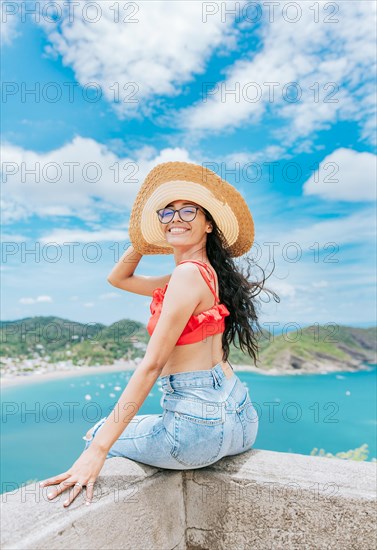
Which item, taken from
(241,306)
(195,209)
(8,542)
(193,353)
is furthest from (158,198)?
(8,542)

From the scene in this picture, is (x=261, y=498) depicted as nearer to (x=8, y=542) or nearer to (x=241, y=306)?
(x=241, y=306)

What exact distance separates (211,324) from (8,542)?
3.27 feet

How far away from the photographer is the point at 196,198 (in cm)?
212

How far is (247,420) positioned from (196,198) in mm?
990

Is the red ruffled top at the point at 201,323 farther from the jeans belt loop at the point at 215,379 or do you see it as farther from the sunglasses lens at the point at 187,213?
the sunglasses lens at the point at 187,213

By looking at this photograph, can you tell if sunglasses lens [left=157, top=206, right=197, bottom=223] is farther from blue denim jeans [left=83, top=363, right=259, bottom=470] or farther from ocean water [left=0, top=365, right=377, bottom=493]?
ocean water [left=0, top=365, right=377, bottom=493]

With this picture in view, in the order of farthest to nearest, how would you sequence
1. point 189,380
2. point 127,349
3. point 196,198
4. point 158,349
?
1. point 127,349
2. point 196,198
3. point 189,380
4. point 158,349

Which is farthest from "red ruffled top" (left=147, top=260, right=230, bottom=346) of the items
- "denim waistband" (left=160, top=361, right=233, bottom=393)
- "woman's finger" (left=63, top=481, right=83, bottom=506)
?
"woman's finger" (left=63, top=481, right=83, bottom=506)

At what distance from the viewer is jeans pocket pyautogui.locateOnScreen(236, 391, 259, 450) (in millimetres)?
1979

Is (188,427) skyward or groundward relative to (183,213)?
groundward

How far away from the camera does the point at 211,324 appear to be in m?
1.91

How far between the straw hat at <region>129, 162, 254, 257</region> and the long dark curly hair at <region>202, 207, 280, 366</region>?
0.20 feet

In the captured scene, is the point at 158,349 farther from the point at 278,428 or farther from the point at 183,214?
the point at 278,428

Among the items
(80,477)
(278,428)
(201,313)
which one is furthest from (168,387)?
(278,428)
